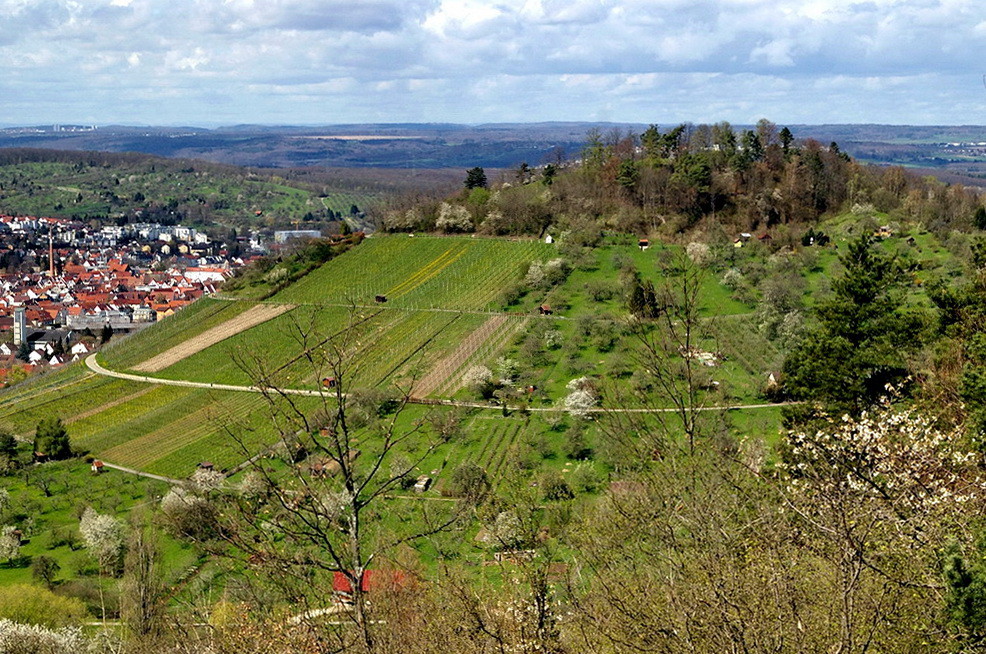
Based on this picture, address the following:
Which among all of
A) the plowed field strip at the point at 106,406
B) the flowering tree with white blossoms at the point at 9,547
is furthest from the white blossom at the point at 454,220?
the flowering tree with white blossoms at the point at 9,547

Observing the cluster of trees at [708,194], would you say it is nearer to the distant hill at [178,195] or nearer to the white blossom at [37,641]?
the white blossom at [37,641]

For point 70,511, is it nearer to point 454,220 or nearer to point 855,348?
point 855,348

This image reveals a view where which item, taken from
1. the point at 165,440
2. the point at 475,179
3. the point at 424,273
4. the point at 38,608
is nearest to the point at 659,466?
the point at 38,608

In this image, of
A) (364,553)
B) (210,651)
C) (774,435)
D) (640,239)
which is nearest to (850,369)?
(774,435)

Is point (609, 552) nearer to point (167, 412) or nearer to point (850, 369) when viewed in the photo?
point (850, 369)

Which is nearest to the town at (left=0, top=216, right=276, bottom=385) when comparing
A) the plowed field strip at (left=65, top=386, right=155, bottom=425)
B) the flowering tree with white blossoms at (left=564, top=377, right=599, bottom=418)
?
the plowed field strip at (left=65, top=386, right=155, bottom=425)
